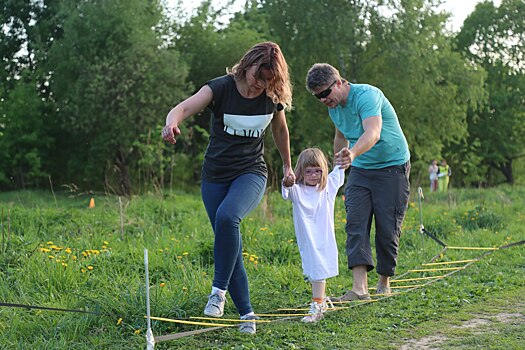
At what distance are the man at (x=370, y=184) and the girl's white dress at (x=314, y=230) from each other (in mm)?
614

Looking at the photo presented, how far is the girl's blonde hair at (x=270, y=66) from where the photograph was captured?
4.54 metres

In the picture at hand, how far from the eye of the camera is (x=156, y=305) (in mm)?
4973

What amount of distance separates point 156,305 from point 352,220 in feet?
6.17

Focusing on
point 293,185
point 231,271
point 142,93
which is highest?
point 142,93

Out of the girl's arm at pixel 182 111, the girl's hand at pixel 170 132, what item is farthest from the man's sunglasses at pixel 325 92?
the girl's hand at pixel 170 132

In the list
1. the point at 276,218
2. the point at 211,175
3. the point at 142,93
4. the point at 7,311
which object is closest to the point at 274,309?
the point at 211,175

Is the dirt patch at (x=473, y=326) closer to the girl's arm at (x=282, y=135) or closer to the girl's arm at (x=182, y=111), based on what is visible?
the girl's arm at (x=282, y=135)

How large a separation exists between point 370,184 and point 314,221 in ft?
3.01

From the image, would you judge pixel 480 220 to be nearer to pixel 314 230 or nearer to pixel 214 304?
pixel 314 230

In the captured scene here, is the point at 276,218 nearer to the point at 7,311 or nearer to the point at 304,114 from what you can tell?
the point at 7,311

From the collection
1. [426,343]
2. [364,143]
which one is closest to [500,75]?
[364,143]

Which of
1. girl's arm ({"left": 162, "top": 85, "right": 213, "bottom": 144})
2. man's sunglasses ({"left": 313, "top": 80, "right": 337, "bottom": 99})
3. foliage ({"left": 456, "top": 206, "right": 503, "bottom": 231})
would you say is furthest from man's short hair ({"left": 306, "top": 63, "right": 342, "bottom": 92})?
foliage ({"left": 456, "top": 206, "right": 503, "bottom": 231})

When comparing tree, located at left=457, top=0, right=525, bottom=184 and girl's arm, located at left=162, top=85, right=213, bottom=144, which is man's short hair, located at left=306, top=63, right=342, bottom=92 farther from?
tree, located at left=457, top=0, right=525, bottom=184

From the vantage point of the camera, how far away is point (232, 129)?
15.4ft
